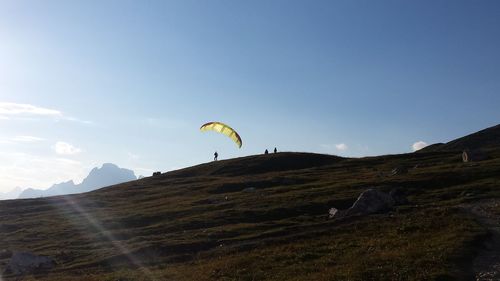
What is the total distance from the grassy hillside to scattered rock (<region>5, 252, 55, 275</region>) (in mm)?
1985

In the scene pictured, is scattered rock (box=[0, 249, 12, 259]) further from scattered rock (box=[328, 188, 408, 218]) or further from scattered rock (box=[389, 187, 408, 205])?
scattered rock (box=[389, 187, 408, 205])

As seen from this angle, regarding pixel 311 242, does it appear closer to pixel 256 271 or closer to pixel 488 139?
pixel 256 271

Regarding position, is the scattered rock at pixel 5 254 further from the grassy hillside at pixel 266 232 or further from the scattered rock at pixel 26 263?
the scattered rock at pixel 26 263

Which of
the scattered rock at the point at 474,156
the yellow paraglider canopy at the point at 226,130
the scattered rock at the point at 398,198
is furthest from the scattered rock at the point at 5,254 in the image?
the scattered rock at the point at 474,156

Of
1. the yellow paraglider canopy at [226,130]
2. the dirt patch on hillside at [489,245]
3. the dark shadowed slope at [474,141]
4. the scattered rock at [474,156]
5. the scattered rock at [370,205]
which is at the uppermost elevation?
the dark shadowed slope at [474,141]

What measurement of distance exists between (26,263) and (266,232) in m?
23.2

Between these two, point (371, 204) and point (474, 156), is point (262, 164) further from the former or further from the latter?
point (371, 204)

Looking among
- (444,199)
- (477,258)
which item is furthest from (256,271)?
(444,199)

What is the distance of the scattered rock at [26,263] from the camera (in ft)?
170

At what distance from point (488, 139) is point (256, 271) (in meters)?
178

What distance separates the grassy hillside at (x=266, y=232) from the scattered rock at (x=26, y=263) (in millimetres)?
1985

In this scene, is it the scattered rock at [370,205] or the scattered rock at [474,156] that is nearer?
the scattered rock at [370,205]

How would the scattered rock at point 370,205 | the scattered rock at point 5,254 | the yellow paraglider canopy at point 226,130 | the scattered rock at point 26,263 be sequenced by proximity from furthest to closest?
the yellow paraglider canopy at point 226,130
the scattered rock at point 5,254
the scattered rock at point 370,205
the scattered rock at point 26,263

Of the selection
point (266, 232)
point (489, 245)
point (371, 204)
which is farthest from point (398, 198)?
point (489, 245)
